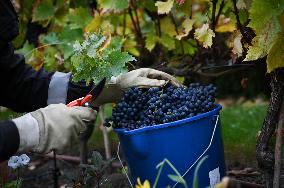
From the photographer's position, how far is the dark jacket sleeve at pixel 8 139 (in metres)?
1.93

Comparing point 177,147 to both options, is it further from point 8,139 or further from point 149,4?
point 149,4

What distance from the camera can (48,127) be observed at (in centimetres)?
200

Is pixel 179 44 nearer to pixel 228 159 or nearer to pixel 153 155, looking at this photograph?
pixel 228 159

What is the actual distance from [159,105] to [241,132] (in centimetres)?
193

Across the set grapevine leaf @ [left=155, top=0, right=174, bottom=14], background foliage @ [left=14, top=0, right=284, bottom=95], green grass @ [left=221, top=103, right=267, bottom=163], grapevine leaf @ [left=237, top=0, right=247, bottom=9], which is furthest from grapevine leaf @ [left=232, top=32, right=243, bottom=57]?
green grass @ [left=221, top=103, right=267, bottom=163]

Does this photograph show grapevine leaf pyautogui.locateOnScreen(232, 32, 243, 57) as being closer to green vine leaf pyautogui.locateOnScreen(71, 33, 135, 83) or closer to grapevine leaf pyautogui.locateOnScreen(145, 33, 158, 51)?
green vine leaf pyautogui.locateOnScreen(71, 33, 135, 83)

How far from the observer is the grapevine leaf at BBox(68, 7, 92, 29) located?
3.15m

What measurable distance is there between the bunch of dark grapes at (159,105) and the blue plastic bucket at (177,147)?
4cm

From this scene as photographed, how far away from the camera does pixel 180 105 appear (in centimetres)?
217

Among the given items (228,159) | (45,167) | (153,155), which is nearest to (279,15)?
(153,155)

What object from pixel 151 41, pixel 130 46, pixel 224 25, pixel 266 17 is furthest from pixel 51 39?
pixel 266 17

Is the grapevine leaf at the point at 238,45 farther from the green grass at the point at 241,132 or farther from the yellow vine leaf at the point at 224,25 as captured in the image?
the green grass at the point at 241,132

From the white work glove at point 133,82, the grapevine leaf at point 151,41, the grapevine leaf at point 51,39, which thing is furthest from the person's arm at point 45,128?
the grapevine leaf at point 51,39

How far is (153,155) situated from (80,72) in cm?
47
